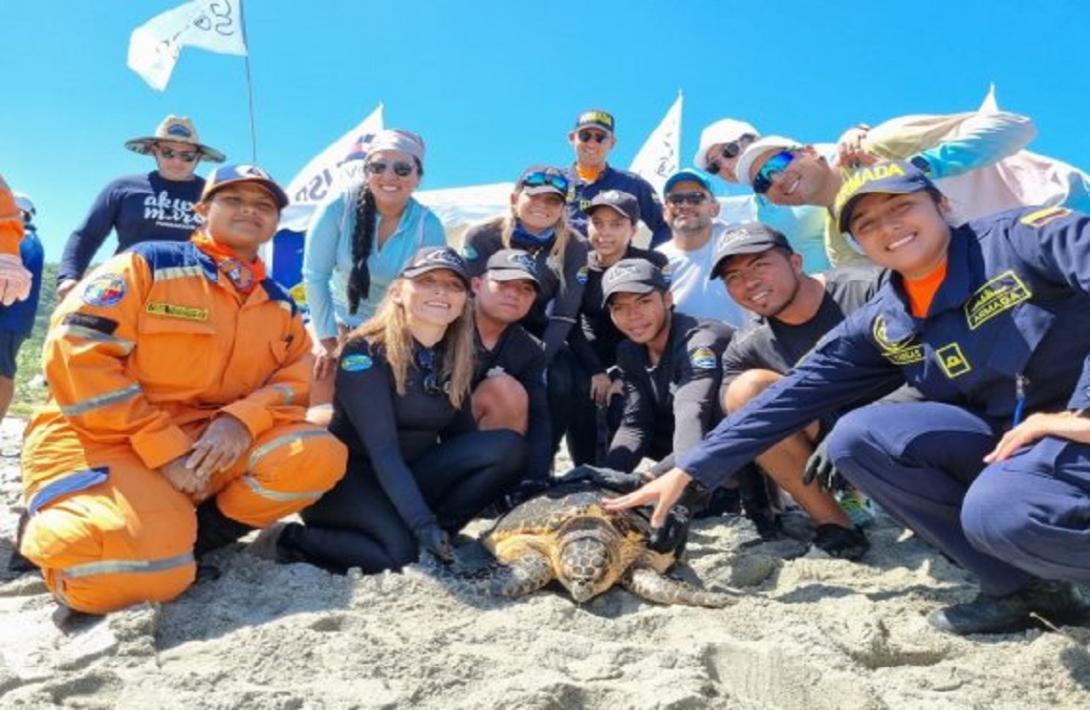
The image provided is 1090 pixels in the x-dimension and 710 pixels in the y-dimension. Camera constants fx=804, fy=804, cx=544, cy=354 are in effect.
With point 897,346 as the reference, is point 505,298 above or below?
below

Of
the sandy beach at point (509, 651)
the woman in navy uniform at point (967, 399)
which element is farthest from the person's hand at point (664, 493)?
the sandy beach at point (509, 651)

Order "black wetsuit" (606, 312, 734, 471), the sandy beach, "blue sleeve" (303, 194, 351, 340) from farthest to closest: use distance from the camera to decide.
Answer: "blue sleeve" (303, 194, 351, 340)
"black wetsuit" (606, 312, 734, 471)
the sandy beach

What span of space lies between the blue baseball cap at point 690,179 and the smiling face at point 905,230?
2.08 meters

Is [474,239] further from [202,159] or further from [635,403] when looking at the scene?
[202,159]

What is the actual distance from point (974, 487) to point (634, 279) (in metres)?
1.79

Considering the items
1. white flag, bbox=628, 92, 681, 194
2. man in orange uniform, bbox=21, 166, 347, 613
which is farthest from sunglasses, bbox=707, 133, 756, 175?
white flag, bbox=628, 92, 681, 194

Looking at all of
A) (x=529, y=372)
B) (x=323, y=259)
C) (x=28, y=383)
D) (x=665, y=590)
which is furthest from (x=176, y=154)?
(x=28, y=383)

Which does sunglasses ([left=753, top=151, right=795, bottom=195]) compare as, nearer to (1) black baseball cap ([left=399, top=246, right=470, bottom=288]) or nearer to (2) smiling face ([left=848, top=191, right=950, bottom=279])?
(2) smiling face ([left=848, top=191, right=950, bottom=279])

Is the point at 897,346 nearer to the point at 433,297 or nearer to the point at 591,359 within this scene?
the point at 433,297

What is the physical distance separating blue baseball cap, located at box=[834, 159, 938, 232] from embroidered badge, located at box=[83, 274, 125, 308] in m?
2.35

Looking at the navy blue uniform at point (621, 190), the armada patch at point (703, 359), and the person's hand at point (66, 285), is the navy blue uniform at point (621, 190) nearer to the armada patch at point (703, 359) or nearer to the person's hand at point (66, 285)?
→ the armada patch at point (703, 359)

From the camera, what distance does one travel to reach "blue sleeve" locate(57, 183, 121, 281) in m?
4.78

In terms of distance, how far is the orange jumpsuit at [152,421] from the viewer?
2410 mm

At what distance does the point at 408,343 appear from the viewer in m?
3.13
